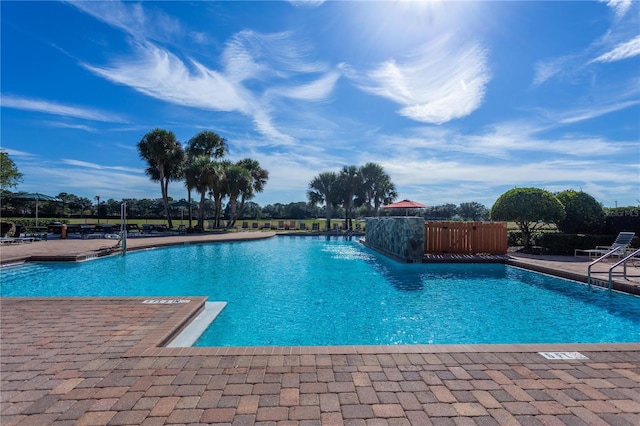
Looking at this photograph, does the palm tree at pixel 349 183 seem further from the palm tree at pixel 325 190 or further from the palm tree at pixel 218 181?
the palm tree at pixel 218 181

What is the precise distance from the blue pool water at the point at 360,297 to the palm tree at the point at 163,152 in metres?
13.8

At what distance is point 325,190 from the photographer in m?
32.3

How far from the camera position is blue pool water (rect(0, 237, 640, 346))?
16.6 feet

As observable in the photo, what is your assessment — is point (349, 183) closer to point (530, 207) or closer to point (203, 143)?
point (203, 143)

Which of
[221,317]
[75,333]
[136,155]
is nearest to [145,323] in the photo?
[75,333]

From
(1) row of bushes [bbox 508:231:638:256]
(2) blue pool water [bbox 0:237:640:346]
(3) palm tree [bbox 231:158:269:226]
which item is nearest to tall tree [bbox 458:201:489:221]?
(3) palm tree [bbox 231:158:269:226]

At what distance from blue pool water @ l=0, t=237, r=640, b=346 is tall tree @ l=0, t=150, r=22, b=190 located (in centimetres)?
1524

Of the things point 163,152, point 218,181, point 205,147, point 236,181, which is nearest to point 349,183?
point 236,181

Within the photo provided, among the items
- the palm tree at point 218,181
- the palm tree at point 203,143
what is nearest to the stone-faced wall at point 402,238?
the palm tree at point 218,181

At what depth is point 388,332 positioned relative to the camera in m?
5.12

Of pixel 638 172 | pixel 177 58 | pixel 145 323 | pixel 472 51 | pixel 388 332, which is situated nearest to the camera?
pixel 145 323

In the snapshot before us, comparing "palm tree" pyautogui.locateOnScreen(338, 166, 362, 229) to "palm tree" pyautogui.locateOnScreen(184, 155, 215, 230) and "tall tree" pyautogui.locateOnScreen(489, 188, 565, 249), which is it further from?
"tall tree" pyautogui.locateOnScreen(489, 188, 565, 249)

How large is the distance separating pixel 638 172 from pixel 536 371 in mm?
16681

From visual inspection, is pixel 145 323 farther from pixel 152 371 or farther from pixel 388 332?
pixel 388 332
